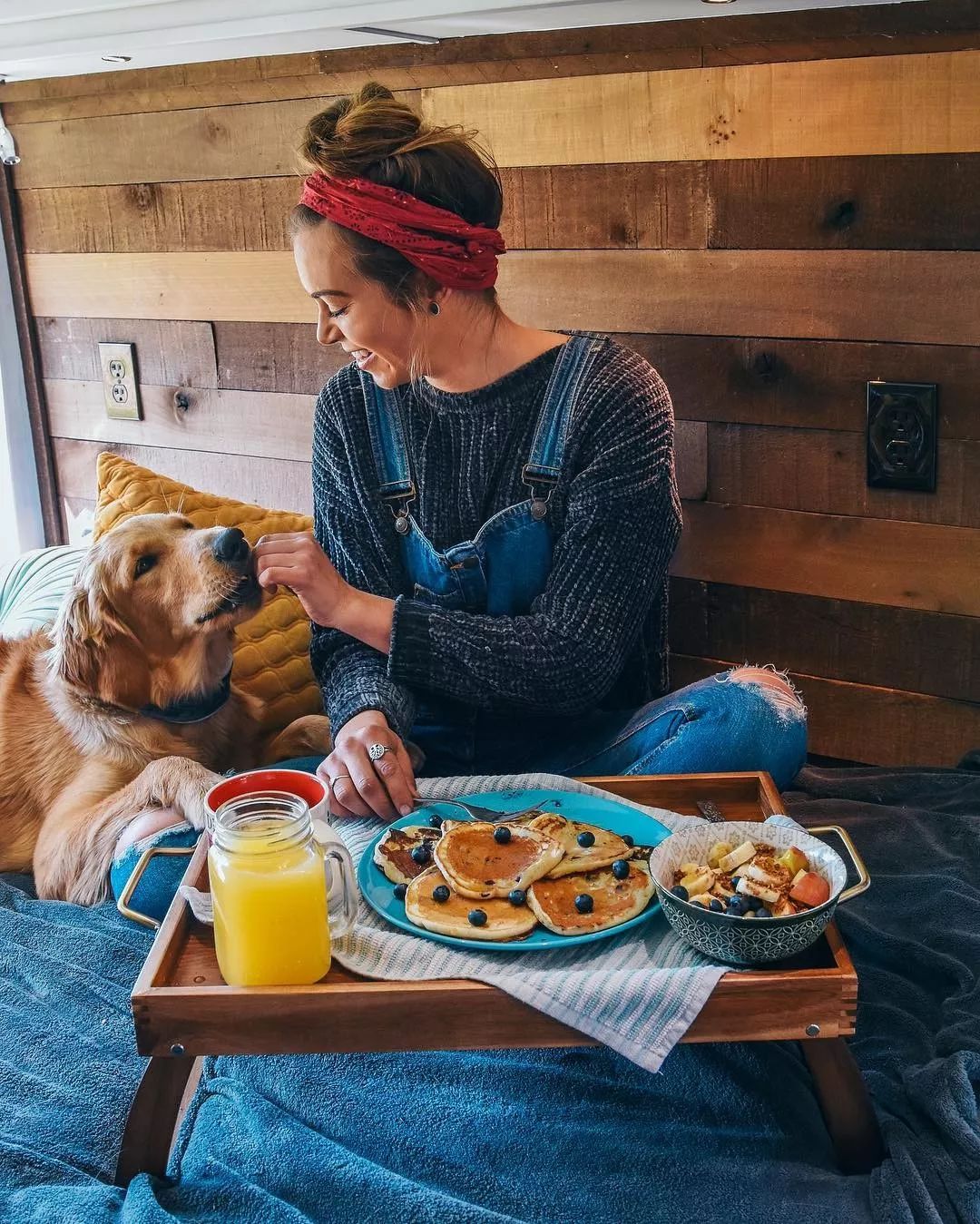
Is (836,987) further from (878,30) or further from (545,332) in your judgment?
(878,30)

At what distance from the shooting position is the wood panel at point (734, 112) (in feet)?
5.49

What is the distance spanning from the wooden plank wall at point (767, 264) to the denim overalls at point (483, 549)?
0.28m

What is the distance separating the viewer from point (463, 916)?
1213 millimetres

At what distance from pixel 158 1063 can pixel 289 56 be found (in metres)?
1.75

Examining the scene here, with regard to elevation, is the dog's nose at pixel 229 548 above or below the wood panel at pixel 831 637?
above

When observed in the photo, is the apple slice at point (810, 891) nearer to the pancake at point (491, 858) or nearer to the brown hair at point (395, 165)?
the pancake at point (491, 858)

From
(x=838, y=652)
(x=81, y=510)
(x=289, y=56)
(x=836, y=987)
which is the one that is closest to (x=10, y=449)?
(x=81, y=510)

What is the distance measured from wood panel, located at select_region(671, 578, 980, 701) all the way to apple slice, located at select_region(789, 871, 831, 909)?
0.85 metres

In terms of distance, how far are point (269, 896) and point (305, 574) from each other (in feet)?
1.91

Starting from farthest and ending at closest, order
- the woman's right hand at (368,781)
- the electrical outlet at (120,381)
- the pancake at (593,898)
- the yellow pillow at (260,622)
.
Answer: the electrical outlet at (120,381) < the yellow pillow at (260,622) < the woman's right hand at (368,781) < the pancake at (593,898)

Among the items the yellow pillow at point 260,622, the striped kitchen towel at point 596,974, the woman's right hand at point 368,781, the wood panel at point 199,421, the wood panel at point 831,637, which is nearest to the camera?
the striped kitchen towel at point 596,974

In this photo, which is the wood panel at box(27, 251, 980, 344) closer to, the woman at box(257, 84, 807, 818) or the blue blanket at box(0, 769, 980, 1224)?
the woman at box(257, 84, 807, 818)

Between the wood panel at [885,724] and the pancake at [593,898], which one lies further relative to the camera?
the wood panel at [885,724]

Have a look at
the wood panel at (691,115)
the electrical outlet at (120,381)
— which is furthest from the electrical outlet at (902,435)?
the electrical outlet at (120,381)
